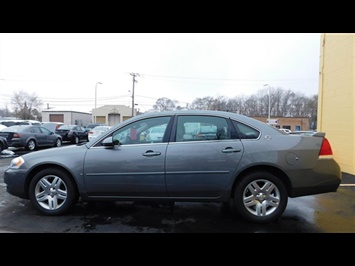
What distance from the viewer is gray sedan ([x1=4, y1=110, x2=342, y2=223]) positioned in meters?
3.49

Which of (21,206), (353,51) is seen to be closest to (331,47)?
(353,51)

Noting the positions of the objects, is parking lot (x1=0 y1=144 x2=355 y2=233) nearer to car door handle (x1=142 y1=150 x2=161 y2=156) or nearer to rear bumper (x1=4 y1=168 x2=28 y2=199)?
rear bumper (x1=4 y1=168 x2=28 y2=199)

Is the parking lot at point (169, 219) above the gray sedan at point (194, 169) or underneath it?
underneath

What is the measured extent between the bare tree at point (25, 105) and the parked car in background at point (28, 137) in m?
55.0

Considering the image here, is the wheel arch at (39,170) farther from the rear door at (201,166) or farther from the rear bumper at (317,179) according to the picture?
Result: the rear bumper at (317,179)

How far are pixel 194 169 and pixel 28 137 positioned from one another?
36.3ft

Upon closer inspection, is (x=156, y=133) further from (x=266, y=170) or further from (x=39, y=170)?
(x=39, y=170)

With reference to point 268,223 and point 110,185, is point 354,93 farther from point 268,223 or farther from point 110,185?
point 110,185

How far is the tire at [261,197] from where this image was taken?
3.50 metres

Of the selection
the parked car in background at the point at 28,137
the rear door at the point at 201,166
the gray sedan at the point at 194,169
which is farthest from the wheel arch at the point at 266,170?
the parked car in background at the point at 28,137

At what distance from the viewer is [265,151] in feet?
11.5

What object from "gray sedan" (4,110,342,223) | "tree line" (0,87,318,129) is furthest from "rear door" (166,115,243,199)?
"tree line" (0,87,318,129)
